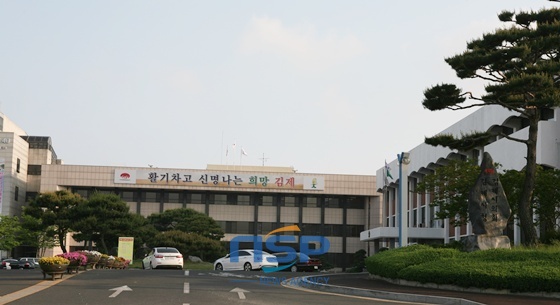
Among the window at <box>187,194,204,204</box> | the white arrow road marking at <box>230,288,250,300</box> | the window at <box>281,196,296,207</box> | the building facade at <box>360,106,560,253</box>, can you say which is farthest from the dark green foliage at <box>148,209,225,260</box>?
the white arrow road marking at <box>230,288,250,300</box>

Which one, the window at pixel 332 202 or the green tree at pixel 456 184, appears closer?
the green tree at pixel 456 184

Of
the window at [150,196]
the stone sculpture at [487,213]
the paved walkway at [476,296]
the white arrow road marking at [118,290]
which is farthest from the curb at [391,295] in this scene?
the window at [150,196]

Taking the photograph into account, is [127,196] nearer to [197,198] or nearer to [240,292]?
[197,198]

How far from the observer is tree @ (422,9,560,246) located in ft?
90.4

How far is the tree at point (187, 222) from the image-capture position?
257 feet

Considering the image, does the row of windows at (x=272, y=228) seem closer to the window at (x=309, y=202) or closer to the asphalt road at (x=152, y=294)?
the window at (x=309, y=202)

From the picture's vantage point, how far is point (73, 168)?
9100 centimetres

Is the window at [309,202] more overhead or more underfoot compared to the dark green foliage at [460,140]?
more overhead

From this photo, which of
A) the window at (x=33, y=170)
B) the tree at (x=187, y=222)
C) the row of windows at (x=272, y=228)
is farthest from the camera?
the row of windows at (x=272, y=228)

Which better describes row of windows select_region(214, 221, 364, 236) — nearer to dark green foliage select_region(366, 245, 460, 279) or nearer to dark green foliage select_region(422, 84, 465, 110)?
dark green foliage select_region(422, 84, 465, 110)

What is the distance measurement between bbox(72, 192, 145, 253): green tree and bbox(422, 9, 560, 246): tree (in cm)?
4124

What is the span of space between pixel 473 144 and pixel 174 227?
53288 millimetres

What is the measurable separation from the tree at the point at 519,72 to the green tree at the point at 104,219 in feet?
135

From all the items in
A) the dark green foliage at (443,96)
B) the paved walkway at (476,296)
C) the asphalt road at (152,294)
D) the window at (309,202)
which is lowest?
the asphalt road at (152,294)
